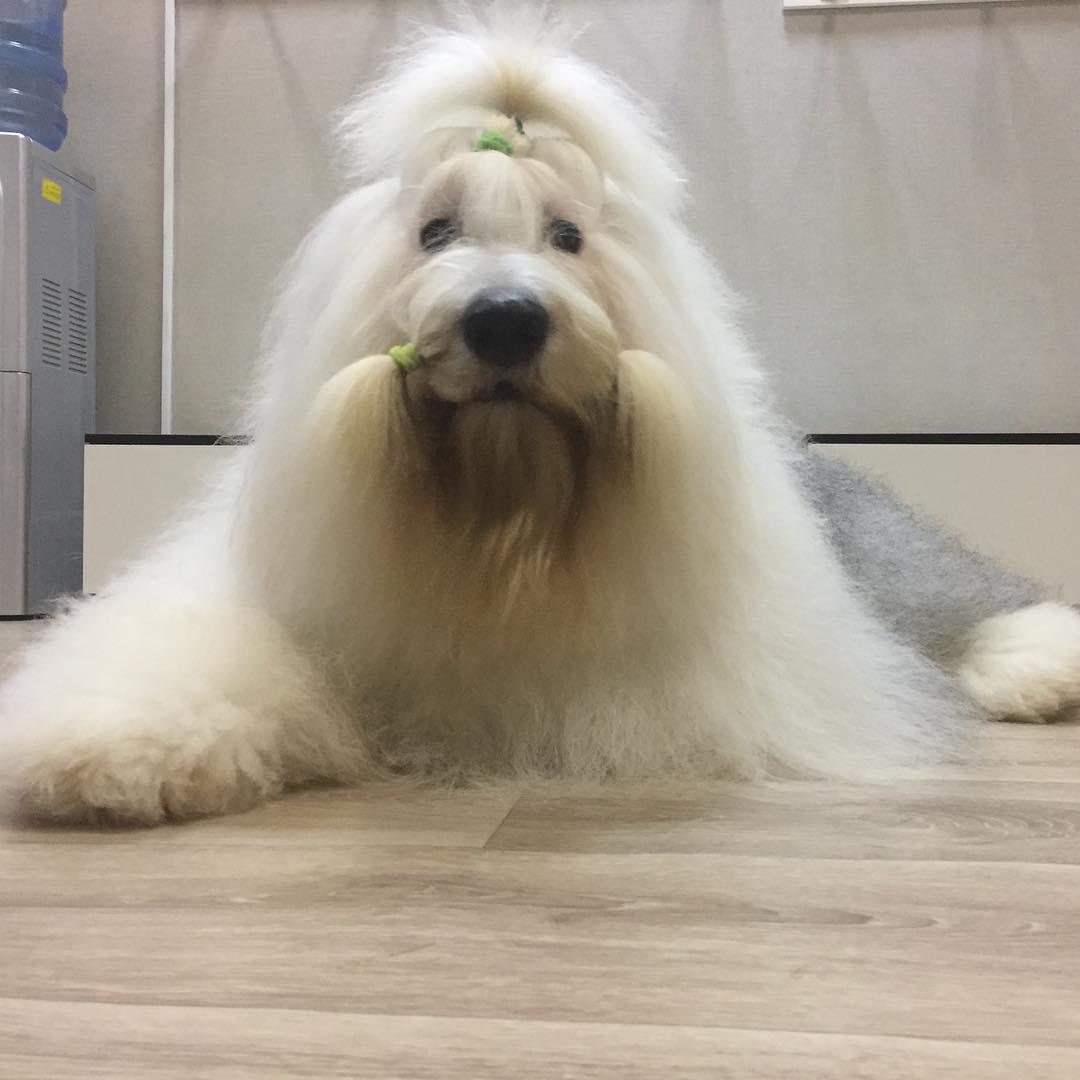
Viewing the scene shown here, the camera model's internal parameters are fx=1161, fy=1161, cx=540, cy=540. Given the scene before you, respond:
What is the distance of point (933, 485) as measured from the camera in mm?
3365

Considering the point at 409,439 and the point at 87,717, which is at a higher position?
the point at 409,439

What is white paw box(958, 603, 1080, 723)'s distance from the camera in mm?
1947

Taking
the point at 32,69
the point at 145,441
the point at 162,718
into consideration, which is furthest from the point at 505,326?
the point at 32,69

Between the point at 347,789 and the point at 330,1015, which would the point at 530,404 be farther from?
the point at 330,1015

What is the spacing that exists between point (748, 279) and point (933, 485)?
87cm

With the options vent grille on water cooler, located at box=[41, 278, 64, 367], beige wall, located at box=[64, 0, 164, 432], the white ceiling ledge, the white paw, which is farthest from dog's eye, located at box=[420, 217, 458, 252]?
beige wall, located at box=[64, 0, 164, 432]

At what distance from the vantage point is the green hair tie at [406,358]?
1246 mm

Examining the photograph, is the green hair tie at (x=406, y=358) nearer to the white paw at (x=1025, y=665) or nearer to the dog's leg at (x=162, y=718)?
the dog's leg at (x=162, y=718)

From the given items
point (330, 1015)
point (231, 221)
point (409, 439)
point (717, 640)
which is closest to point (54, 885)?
point (330, 1015)

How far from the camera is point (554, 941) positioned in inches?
35.2

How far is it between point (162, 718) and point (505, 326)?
0.55m

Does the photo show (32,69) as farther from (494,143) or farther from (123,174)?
(494,143)

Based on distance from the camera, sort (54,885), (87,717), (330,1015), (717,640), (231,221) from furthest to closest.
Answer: (231,221) → (717,640) → (87,717) → (54,885) → (330,1015)

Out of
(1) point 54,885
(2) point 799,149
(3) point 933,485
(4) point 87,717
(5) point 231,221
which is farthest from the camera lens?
(5) point 231,221
